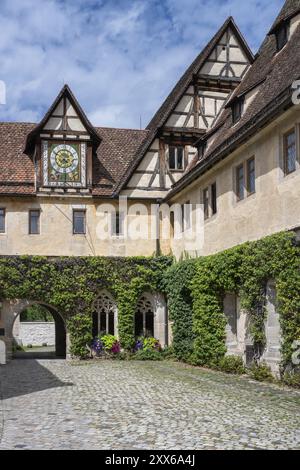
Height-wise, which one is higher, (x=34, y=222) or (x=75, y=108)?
(x=75, y=108)

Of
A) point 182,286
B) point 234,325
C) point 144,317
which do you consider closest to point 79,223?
point 144,317

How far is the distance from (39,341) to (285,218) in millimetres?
31503

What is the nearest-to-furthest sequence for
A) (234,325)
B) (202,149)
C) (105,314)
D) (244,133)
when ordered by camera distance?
1. (244,133)
2. (234,325)
3. (202,149)
4. (105,314)

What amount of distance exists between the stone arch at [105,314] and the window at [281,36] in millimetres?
11505

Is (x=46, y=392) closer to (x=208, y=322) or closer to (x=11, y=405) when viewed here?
(x=11, y=405)

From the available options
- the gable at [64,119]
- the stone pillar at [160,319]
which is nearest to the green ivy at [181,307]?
the stone pillar at [160,319]

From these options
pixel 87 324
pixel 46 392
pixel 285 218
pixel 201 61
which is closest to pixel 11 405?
pixel 46 392

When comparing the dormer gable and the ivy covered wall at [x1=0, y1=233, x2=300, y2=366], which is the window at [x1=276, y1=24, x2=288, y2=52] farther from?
the dormer gable

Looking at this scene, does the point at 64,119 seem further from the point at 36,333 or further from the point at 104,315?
the point at 36,333

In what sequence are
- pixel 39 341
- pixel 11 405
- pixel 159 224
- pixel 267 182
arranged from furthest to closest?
1. pixel 39 341
2. pixel 159 224
3. pixel 267 182
4. pixel 11 405

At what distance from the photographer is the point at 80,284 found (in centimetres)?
2616

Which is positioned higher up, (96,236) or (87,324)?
(96,236)

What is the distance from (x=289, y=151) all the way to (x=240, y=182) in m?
3.41

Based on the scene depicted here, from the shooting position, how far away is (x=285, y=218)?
1645 centimetres
